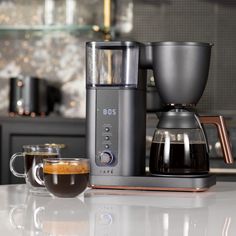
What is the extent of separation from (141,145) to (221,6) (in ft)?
7.78

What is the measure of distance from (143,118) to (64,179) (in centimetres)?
39

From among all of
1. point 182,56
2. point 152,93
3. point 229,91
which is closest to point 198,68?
point 182,56

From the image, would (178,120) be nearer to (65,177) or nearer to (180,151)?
(180,151)

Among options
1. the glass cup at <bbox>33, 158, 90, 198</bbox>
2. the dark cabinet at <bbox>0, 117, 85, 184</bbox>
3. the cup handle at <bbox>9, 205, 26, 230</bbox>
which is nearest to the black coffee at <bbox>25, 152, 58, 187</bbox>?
the glass cup at <bbox>33, 158, 90, 198</bbox>

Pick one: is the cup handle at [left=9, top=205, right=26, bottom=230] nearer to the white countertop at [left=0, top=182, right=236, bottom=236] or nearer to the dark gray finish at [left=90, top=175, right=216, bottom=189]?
the white countertop at [left=0, top=182, right=236, bottom=236]

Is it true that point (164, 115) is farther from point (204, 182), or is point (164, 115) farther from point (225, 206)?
point (225, 206)

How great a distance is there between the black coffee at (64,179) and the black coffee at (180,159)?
→ 0.28m

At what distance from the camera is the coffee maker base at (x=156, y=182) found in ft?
5.92

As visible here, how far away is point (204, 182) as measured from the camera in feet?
5.95

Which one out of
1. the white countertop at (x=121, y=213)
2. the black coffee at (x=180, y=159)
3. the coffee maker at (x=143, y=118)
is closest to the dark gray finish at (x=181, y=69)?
the coffee maker at (x=143, y=118)

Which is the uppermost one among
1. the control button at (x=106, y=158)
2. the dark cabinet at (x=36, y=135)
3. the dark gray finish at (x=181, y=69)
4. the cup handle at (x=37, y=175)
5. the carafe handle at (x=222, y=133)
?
the dark gray finish at (x=181, y=69)

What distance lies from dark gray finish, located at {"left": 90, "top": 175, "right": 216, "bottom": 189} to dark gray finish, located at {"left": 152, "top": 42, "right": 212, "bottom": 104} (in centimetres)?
20

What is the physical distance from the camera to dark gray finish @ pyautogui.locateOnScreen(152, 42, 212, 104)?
1.85 m

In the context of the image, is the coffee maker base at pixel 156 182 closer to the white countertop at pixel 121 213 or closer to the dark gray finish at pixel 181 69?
the white countertop at pixel 121 213
